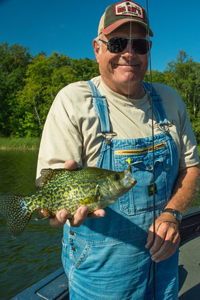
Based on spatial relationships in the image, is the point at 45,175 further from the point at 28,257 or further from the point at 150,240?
the point at 28,257

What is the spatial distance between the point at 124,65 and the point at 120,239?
145 centimetres

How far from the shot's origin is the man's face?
6.95 ft

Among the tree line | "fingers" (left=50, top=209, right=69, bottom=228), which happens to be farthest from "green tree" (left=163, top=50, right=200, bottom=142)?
"fingers" (left=50, top=209, right=69, bottom=228)

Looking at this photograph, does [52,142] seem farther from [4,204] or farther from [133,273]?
[133,273]

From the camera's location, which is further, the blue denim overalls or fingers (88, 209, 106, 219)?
the blue denim overalls

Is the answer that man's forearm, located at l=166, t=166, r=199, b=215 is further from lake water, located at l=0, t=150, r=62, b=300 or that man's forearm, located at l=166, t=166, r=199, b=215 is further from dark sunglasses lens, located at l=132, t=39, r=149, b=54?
lake water, located at l=0, t=150, r=62, b=300

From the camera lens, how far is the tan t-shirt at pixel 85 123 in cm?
182

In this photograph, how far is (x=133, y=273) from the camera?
1.96m

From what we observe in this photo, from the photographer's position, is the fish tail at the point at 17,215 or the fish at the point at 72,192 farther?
the fish tail at the point at 17,215

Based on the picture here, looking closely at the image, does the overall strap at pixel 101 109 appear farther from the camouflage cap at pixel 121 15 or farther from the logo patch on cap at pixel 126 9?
the logo patch on cap at pixel 126 9

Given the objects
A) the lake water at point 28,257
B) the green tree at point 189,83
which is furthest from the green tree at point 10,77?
the lake water at point 28,257

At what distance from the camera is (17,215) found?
5.99 feet

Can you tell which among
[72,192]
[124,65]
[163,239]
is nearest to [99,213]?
[72,192]

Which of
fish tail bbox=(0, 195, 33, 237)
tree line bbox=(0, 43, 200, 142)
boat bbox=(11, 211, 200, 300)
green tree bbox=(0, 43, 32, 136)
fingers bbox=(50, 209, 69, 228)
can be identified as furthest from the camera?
green tree bbox=(0, 43, 32, 136)
